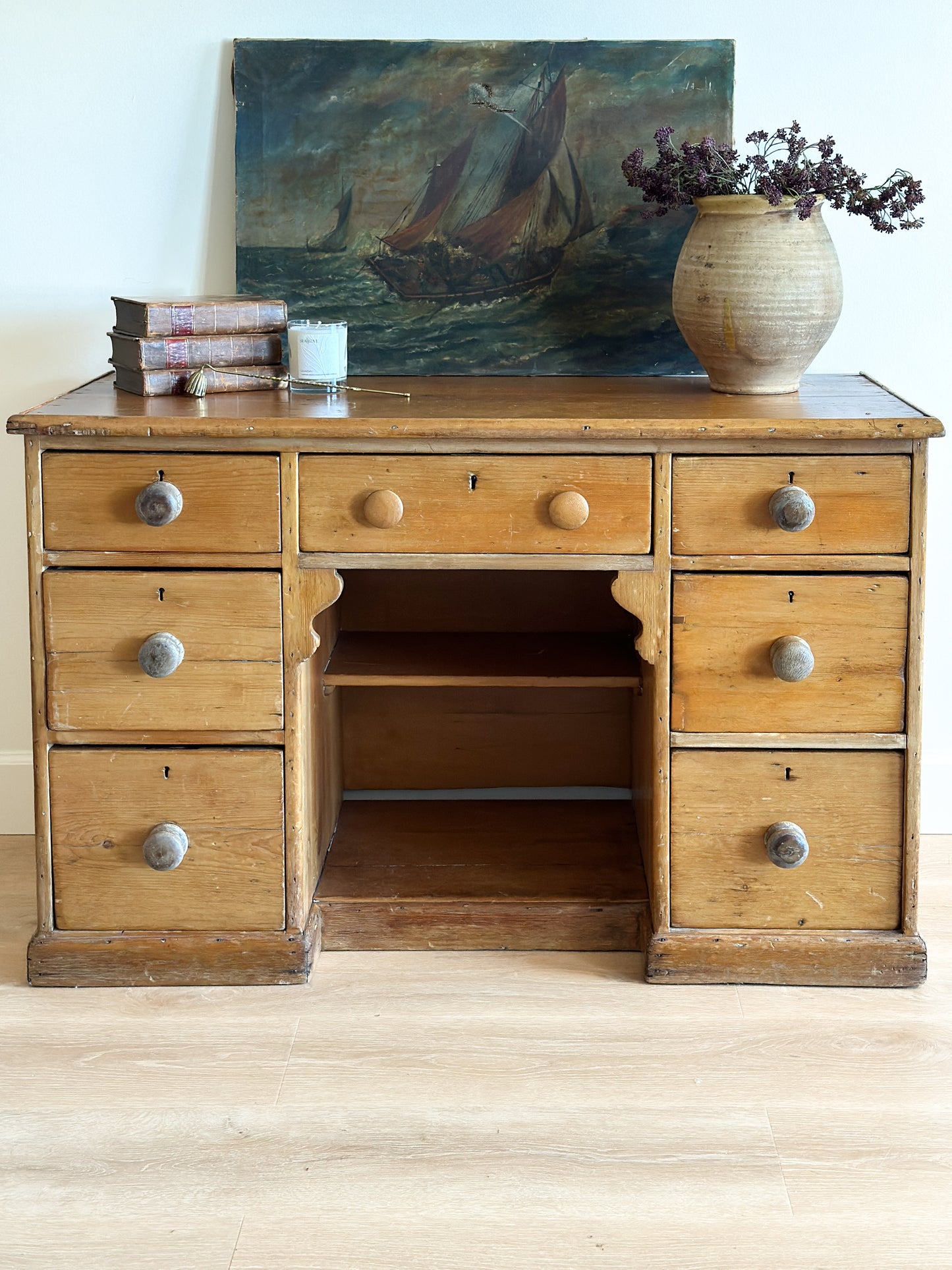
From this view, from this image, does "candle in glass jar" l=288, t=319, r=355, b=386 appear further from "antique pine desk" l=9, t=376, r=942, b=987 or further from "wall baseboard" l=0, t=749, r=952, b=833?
"wall baseboard" l=0, t=749, r=952, b=833

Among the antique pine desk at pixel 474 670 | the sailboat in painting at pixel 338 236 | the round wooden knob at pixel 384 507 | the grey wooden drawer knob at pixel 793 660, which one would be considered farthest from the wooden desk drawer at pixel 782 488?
the sailboat in painting at pixel 338 236

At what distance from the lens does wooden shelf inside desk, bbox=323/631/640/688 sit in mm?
2188

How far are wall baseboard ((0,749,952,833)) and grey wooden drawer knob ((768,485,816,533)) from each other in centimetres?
90

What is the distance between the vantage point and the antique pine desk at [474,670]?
1946mm

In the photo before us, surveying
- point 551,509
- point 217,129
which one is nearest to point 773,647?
point 551,509

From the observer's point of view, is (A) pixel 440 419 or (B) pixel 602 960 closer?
(A) pixel 440 419

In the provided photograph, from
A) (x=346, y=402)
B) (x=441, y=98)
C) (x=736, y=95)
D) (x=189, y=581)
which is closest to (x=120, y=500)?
(x=189, y=581)

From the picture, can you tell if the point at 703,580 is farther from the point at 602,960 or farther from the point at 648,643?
the point at 602,960

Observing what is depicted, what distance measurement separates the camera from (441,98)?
2.38 m

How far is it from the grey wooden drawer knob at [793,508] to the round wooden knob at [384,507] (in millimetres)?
556

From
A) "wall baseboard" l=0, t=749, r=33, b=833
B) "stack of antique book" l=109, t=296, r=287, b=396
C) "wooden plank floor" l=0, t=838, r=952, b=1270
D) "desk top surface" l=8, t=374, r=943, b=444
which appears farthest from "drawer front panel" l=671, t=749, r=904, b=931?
"wall baseboard" l=0, t=749, r=33, b=833

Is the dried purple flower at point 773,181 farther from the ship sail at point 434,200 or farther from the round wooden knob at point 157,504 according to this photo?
the round wooden knob at point 157,504

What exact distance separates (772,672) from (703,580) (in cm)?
18

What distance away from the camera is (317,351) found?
86.3 inches
